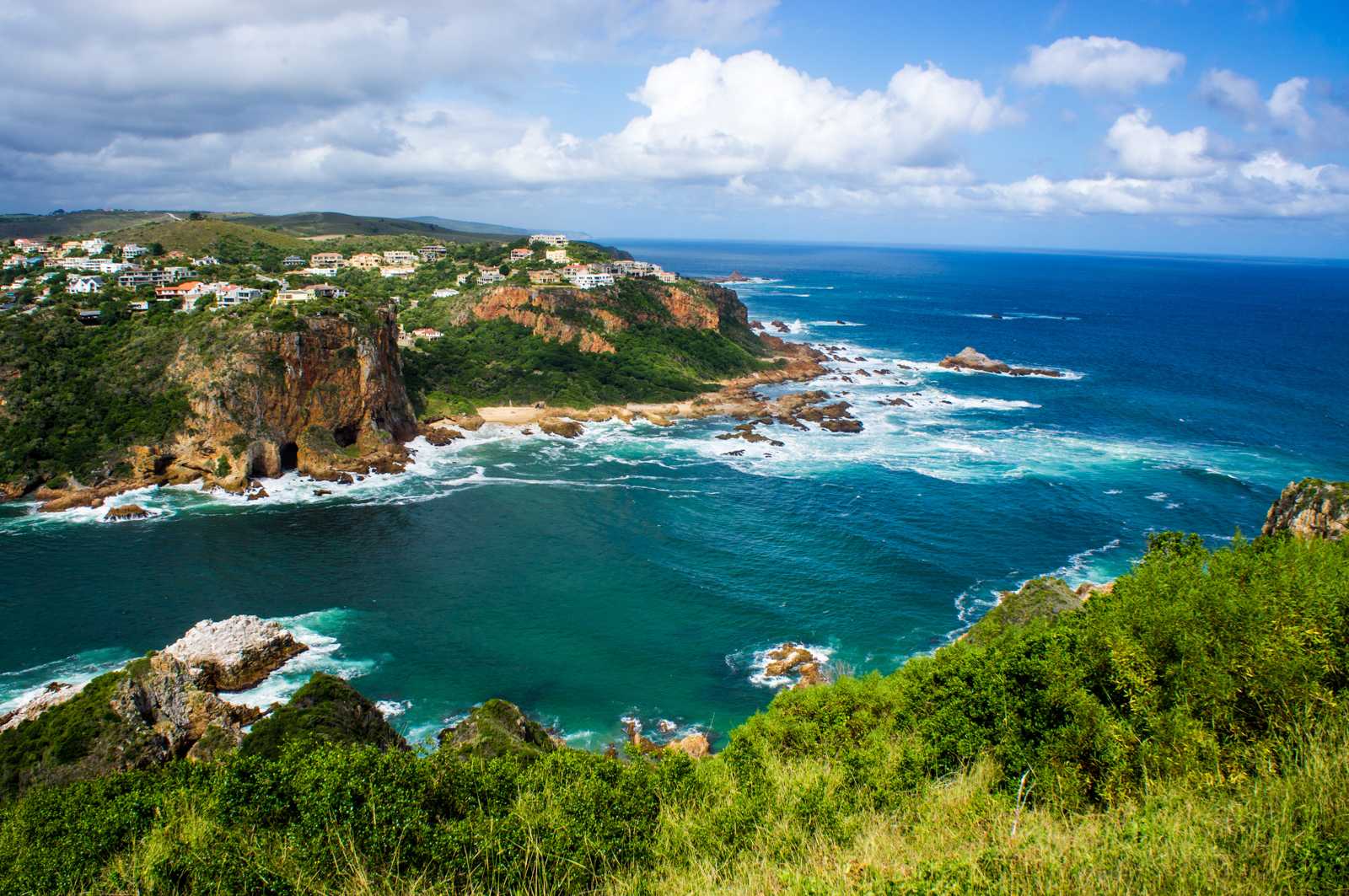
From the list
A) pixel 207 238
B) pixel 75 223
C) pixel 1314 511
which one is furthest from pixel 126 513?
pixel 75 223

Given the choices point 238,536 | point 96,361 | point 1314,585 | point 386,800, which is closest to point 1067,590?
point 1314,585

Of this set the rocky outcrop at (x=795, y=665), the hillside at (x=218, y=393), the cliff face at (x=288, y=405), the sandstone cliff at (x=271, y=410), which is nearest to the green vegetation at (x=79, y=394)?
the hillside at (x=218, y=393)

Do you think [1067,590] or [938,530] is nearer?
[1067,590]

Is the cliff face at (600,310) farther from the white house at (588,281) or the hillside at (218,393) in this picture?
the hillside at (218,393)

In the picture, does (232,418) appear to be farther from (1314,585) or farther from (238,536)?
(1314,585)

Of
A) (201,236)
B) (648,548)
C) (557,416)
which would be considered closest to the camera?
(648,548)

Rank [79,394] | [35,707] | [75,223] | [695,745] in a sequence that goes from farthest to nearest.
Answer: [75,223]
[79,394]
[35,707]
[695,745]

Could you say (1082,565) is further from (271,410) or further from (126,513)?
(126,513)
